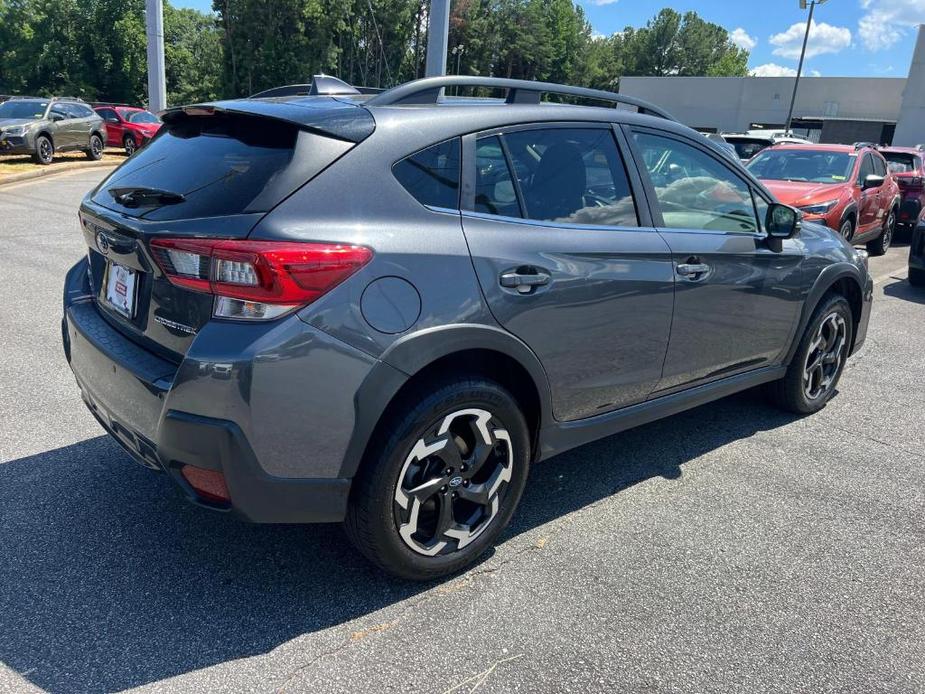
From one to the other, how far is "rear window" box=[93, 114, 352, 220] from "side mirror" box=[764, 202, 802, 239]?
2.53 m

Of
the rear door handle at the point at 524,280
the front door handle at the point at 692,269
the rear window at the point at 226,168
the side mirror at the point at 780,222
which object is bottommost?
the front door handle at the point at 692,269

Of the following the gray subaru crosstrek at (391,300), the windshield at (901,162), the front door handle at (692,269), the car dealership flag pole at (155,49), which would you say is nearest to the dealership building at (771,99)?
the windshield at (901,162)

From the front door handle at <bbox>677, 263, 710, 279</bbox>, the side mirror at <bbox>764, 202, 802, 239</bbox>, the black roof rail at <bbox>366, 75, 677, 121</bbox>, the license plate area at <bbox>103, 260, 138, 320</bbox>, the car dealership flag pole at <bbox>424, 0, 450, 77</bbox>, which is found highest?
the car dealership flag pole at <bbox>424, 0, 450, 77</bbox>

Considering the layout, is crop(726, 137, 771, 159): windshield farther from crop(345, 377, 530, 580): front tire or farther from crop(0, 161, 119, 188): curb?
crop(345, 377, 530, 580): front tire

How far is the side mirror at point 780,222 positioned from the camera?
4070mm

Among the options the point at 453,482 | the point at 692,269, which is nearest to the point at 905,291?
the point at 692,269

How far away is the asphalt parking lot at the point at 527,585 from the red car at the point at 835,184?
636 cm

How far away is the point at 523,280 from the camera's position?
2.85 meters

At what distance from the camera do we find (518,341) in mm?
2857

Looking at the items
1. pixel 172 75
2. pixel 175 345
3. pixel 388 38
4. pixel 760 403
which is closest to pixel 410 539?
pixel 175 345

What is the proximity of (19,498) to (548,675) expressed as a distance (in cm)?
242

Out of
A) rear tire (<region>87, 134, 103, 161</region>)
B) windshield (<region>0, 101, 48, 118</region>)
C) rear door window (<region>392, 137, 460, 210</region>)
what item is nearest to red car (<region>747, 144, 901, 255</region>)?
rear door window (<region>392, 137, 460, 210</region>)

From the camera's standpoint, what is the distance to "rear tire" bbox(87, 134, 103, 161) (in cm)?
2059

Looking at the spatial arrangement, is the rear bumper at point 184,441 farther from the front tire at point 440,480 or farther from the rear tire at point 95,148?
the rear tire at point 95,148
